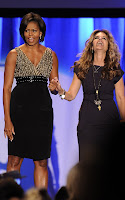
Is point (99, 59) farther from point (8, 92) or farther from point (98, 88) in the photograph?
point (8, 92)

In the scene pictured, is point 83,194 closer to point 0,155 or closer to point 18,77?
point 18,77

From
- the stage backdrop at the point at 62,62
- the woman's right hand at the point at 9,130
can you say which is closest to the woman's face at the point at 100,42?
the woman's right hand at the point at 9,130

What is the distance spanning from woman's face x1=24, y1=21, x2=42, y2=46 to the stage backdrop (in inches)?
49.8

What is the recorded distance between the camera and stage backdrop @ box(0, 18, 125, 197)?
4.23 metres

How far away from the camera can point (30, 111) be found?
2.97 metres

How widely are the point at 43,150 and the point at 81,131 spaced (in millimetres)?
361

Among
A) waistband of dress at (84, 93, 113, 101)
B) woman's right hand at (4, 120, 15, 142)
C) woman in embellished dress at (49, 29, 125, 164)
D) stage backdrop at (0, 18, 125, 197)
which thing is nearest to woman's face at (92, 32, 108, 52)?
woman in embellished dress at (49, 29, 125, 164)

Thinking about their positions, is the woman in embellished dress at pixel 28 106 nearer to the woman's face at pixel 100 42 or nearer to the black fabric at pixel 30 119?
the black fabric at pixel 30 119

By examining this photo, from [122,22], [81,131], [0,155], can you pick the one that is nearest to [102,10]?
[122,22]

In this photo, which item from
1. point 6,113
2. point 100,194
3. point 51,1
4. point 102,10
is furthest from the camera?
point 102,10

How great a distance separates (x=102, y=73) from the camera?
117 inches

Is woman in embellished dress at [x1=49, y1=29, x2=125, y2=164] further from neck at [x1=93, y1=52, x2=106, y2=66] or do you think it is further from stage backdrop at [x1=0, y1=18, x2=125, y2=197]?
stage backdrop at [x1=0, y1=18, x2=125, y2=197]

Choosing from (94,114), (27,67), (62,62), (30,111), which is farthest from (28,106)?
(62,62)

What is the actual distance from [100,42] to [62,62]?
1333 millimetres
